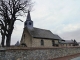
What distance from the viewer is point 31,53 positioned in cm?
1888

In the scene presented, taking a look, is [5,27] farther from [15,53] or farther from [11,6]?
[15,53]

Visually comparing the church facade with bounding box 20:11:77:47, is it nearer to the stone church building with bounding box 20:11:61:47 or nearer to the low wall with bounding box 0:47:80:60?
the stone church building with bounding box 20:11:61:47

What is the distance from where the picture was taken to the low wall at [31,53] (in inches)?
591

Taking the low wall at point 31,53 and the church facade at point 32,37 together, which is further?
the church facade at point 32,37

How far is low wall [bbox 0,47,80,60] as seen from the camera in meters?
15.0

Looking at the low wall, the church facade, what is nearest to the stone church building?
the church facade

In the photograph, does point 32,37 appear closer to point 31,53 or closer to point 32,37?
point 32,37

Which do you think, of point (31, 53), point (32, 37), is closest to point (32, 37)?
point (32, 37)

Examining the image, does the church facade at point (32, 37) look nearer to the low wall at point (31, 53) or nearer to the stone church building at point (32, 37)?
the stone church building at point (32, 37)

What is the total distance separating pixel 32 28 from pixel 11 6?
14622mm

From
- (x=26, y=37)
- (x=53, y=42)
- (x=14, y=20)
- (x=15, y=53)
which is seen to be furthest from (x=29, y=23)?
(x=15, y=53)

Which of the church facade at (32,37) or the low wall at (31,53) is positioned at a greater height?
the church facade at (32,37)

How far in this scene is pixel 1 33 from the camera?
24.0m

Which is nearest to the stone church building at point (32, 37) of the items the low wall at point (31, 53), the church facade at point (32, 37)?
the church facade at point (32, 37)
